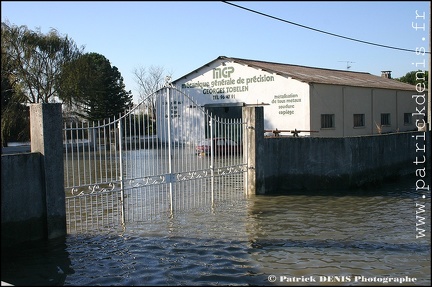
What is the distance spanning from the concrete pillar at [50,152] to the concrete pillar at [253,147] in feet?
18.6

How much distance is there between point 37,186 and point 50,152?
0.62 meters

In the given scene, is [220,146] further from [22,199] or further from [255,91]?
[255,91]

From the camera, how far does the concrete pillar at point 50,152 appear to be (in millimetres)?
7840

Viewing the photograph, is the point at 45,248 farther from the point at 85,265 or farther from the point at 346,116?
the point at 346,116

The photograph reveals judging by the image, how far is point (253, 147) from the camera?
12445 mm

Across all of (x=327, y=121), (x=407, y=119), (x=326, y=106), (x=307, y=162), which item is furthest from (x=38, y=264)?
(x=407, y=119)

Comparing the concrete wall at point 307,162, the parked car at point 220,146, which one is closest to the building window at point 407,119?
the concrete wall at point 307,162

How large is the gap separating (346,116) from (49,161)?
23.2 m

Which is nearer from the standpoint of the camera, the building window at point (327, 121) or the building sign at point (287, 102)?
the building sign at point (287, 102)

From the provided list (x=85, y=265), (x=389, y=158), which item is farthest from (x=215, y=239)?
(x=389, y=158)

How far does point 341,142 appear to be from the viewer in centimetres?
1376

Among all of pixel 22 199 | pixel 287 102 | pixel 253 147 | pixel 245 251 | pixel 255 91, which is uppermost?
pixel 255 91

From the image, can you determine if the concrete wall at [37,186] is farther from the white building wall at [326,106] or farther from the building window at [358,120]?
the building window at [358,120]

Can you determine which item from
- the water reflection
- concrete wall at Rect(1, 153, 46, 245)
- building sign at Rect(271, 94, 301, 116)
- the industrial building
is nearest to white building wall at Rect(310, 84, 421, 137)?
the industrial building
